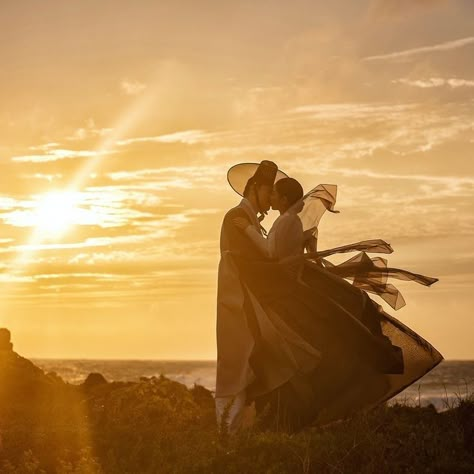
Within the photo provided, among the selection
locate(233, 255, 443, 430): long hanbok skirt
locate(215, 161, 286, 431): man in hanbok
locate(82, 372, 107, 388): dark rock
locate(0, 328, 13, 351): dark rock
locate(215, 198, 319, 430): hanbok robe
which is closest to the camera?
locate(215, 198, 319, 430): hanbok robe

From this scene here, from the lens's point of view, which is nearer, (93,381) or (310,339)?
(310,339)

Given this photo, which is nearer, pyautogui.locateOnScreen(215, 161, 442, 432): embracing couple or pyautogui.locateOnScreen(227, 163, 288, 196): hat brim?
pyautogui.locateOnScreen(215, 161, 442, 432): embracing couple

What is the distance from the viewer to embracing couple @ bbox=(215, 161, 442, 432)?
1123 cm

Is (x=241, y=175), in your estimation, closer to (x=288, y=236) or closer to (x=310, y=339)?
(x=288, y=236)

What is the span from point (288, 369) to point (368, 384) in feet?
3.71

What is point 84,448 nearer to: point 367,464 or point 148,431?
point 148,431

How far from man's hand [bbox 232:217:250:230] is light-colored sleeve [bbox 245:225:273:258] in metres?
0.06

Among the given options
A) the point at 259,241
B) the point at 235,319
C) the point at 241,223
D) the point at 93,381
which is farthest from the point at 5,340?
the point at 259,241

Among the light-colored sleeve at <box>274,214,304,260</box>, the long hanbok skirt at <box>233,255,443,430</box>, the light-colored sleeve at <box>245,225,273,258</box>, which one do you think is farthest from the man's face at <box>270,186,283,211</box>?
the long hanbok skirt at <box>233,255,443,430</box>

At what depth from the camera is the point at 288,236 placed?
1124 cm

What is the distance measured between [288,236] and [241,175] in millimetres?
1266

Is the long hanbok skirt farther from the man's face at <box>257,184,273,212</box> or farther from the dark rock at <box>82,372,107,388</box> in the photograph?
the dark rock at <box>82,372,107,388</box>

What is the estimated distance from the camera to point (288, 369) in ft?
36.4

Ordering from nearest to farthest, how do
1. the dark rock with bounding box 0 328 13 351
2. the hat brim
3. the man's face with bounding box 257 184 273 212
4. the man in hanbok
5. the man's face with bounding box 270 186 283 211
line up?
the man in hanbok, the man's face with bounding box 270 186 283 211, the man's face with bounding box 257 184 273 212, the hat brim, the dark rock with bounding box 0 328 13 351
